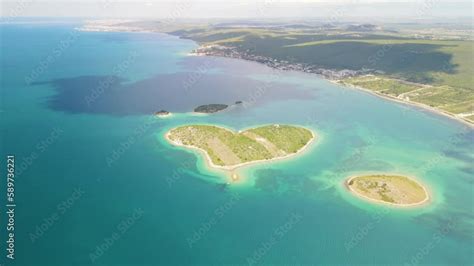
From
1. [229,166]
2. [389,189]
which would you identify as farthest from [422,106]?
[229,166]

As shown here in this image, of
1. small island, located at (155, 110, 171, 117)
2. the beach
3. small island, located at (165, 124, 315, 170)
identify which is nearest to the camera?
the beach

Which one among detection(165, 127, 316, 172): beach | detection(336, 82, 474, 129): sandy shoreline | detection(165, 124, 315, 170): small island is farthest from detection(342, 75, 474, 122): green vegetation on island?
detection(165, 127, 316, 172): beach

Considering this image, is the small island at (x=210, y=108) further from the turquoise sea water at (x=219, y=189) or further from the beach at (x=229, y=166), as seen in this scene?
the beach at (x=229, y=166)

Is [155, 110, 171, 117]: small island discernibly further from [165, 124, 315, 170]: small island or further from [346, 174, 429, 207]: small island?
[346, 174, 429, 207]: small island

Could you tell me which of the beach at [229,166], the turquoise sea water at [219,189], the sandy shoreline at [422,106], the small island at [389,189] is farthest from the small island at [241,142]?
the sandy shoreline at [422,106]

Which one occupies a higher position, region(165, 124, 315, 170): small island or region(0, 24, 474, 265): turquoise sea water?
region(165, 124, 315, 170): small island

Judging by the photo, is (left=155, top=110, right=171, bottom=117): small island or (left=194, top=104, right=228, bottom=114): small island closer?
(left=155, top=110, right=171, bottom=117): small island

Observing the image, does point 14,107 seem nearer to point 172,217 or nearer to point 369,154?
point 172,217
